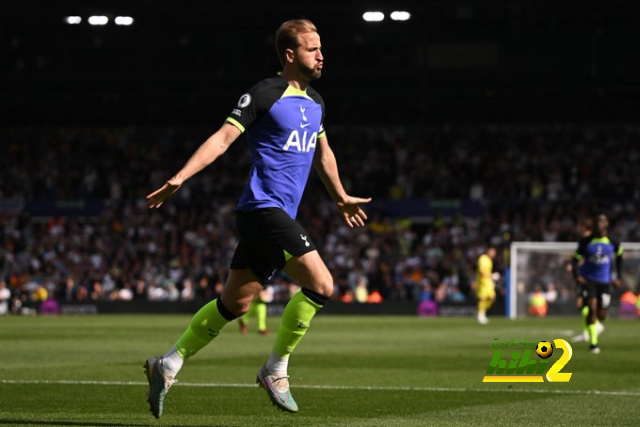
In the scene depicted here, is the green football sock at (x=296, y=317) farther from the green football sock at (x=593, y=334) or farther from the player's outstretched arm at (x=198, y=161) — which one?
the green football sock at (x=593, y=334)

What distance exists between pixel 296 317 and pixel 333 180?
1102 mm

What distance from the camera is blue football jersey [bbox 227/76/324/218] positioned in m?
7.90

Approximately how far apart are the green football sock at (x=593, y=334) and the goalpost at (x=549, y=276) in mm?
17988

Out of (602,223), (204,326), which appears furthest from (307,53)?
(602,223)

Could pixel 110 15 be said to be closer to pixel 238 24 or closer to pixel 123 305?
pixel 238 24

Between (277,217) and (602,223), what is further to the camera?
(602,223)

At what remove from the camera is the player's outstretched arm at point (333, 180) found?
849cm

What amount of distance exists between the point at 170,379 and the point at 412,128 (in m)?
40.7

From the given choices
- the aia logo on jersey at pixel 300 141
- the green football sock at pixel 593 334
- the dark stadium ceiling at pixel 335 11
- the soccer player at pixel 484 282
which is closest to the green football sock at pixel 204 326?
the aia logo on jersey at pixel 300 141

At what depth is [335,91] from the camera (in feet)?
150

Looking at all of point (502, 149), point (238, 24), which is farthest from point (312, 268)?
point (502, 149)

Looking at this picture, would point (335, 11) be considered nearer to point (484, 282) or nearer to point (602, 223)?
point (484, 282)

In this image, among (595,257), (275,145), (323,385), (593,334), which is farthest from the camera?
(595,257)

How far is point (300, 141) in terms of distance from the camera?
26.6 ft
